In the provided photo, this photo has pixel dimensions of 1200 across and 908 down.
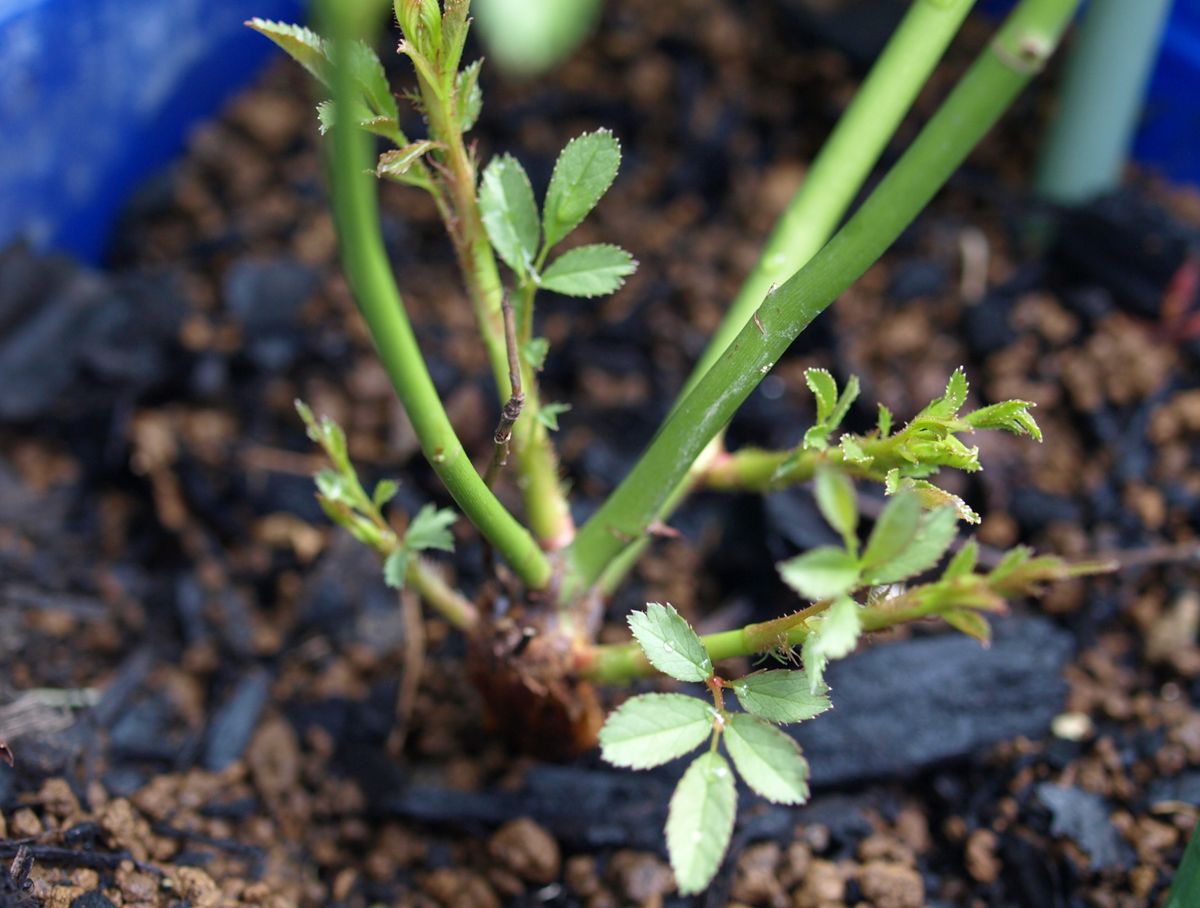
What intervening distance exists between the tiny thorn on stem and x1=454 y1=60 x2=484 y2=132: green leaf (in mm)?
130

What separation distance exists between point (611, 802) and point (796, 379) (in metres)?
0.64

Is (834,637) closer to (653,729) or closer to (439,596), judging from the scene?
(653,729)

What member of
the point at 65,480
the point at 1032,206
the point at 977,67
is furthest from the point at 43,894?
the point at 1032,206

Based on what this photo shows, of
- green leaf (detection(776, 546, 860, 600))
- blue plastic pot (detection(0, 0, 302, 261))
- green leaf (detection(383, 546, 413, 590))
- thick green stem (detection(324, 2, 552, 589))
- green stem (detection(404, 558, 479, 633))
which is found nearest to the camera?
thick green stem (detection(324, 2, 552, 589))

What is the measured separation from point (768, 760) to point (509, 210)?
0.42 m

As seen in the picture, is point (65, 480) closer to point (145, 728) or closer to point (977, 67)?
point (145, 728)

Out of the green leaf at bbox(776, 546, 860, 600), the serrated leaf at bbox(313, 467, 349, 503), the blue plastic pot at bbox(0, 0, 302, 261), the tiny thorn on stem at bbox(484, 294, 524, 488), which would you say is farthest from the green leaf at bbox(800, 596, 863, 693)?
the blue plastic pot at bbox(0, 0, 302, 261)

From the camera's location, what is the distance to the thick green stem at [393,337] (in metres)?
0.48

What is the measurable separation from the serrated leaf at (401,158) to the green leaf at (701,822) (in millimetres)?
435

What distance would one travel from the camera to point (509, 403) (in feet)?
2.33

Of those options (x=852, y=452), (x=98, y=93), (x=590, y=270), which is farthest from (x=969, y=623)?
(x=98, y=93)

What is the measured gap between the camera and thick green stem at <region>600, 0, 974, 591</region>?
819 mm

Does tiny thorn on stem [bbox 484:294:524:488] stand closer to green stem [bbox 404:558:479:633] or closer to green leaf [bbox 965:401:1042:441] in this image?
green stem [bbox 404:558:479:633]

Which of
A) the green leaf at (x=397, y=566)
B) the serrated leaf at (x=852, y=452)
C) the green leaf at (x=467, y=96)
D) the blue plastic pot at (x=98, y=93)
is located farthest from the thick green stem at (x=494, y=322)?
the blue plastic pot at (x=98, y=93)
